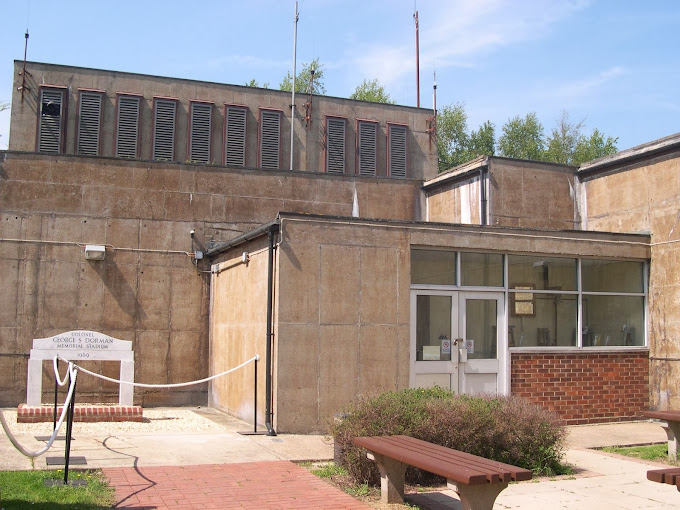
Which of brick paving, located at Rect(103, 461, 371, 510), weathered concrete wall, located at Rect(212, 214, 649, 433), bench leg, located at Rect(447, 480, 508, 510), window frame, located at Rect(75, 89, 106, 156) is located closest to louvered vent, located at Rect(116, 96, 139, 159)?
window frame, located at Rect(75, 89, 106, 156)

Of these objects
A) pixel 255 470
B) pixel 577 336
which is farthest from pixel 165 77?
pixel 255 470

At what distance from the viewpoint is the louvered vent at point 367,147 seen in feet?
77.0

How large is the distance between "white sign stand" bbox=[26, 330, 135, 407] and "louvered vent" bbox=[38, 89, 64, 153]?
9.66 metres

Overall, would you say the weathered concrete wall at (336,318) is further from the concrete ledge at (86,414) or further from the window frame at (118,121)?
the window frame at (118,121)

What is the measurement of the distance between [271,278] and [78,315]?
5248mm

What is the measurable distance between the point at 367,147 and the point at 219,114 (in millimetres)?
4701

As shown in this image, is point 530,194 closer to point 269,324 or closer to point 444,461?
point 269,324

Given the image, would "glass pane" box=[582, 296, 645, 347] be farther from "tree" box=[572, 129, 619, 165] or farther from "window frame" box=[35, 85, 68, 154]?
"tree" box=[572, 129, 619, 165]

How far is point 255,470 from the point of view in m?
8.65

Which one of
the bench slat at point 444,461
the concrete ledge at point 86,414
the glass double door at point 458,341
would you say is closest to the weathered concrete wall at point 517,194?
the glass double door at point 458,341

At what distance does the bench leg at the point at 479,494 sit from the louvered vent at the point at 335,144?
1763 cm

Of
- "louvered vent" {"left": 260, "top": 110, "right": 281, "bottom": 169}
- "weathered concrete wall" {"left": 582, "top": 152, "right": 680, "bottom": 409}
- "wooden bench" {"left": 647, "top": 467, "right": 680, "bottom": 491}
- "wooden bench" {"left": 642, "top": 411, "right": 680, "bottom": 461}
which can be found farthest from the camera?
"louvered vent" {"left": 260, "top": 110, "right": 281, "bottom": 169}

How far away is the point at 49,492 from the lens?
23.2ft

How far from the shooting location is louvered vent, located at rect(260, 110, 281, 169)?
22453mm
